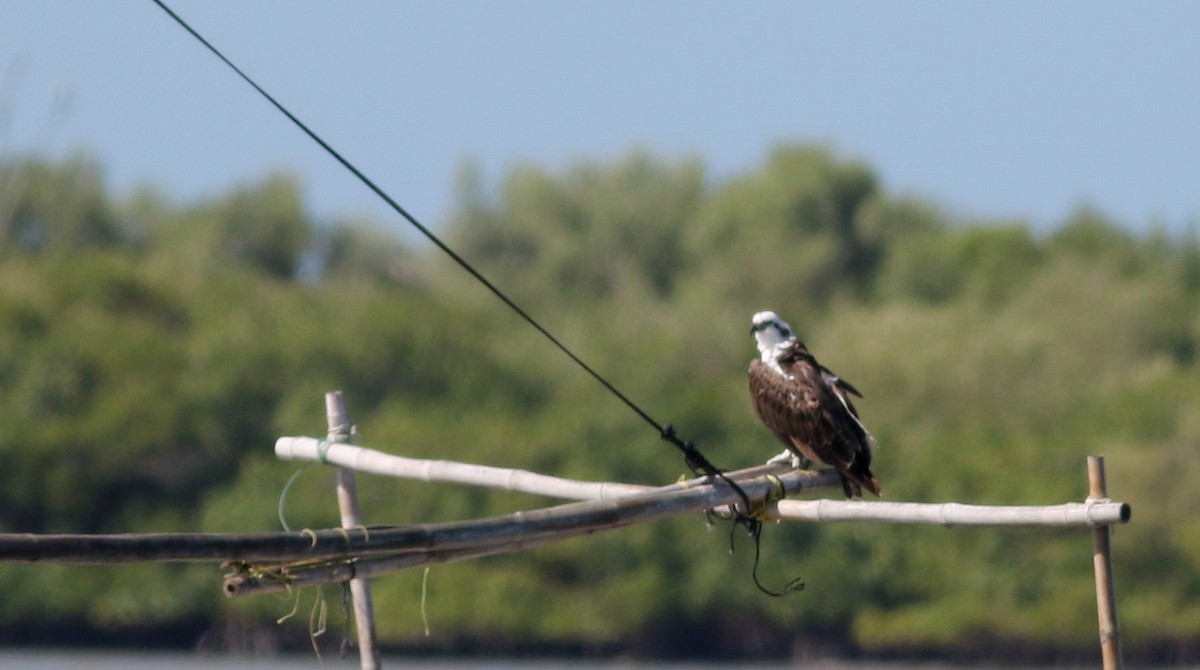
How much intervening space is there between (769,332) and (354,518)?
3325 millimetres

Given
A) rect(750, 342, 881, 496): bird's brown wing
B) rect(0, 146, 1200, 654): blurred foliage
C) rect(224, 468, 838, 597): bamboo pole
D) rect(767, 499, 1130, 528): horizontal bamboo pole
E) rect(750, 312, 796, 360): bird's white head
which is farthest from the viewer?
rect(0, 146, 1200, 654): blurred foliage

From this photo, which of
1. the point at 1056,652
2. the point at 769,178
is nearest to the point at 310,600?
the point at 1056,652

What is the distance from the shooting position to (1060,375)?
154 feet

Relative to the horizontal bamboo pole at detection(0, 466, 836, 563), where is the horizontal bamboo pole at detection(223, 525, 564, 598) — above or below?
below

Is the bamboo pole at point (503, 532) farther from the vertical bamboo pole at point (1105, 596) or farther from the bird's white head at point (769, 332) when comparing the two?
the bird's white head at point (769, 332)

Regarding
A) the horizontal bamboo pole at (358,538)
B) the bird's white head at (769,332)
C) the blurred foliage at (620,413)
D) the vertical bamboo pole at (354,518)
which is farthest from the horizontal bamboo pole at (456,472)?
the blurred foliage at (620,413)

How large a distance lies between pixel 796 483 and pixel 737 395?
125 feet

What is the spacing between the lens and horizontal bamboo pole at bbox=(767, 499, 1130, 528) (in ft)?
21.8

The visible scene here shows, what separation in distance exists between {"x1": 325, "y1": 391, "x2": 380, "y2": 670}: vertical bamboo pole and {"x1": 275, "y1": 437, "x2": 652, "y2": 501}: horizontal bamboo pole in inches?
4.2

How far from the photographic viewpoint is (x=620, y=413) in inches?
1784

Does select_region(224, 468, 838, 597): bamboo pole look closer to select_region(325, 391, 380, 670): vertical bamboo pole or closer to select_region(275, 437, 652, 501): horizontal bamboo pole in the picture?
select_region(275, 437, 652, 501): horizontal bamboo pole

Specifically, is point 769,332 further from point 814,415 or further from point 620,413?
point 620,413

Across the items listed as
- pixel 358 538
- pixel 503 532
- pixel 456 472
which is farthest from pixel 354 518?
pixel 358 538

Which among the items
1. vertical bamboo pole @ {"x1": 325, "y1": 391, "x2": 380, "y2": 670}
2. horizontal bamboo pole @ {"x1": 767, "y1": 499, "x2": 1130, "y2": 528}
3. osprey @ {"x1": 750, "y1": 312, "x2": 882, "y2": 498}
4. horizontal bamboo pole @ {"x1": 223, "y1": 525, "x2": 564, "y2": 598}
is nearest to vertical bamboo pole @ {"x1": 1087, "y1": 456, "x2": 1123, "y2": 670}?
horizontal bamboo pole @ {"x1": 767, "y1": 499, "x2": 1130, "y2": 528}
